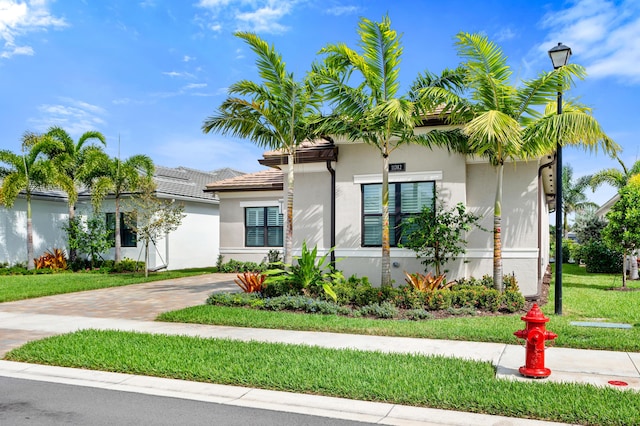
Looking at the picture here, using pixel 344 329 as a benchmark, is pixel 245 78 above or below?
above

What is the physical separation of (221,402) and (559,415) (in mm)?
3602

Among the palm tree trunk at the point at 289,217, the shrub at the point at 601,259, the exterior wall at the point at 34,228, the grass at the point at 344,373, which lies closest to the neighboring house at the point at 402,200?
the palm tree trunk at the point at 289,217

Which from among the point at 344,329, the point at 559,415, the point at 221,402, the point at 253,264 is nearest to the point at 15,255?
the point at 253,264

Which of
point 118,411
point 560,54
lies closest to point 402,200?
point 560,54

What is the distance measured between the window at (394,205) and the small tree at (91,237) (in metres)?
15.1

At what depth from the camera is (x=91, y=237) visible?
2377cm

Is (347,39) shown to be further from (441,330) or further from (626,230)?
(626,230)

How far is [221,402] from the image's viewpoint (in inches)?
225

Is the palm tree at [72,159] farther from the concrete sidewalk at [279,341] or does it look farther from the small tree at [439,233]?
the small tree at [439,233]

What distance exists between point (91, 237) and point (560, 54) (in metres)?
21.2

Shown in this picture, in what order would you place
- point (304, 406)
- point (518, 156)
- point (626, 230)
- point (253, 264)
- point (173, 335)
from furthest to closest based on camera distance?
1. point (253, 264)
2. point (626, 230)
3. point (518, 156)
4. point (173, 335)
5. point (304, 406)

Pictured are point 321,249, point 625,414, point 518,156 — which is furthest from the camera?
point 321,249

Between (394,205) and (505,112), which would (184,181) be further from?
(505,112)

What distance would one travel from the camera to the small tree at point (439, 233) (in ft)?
41.1
